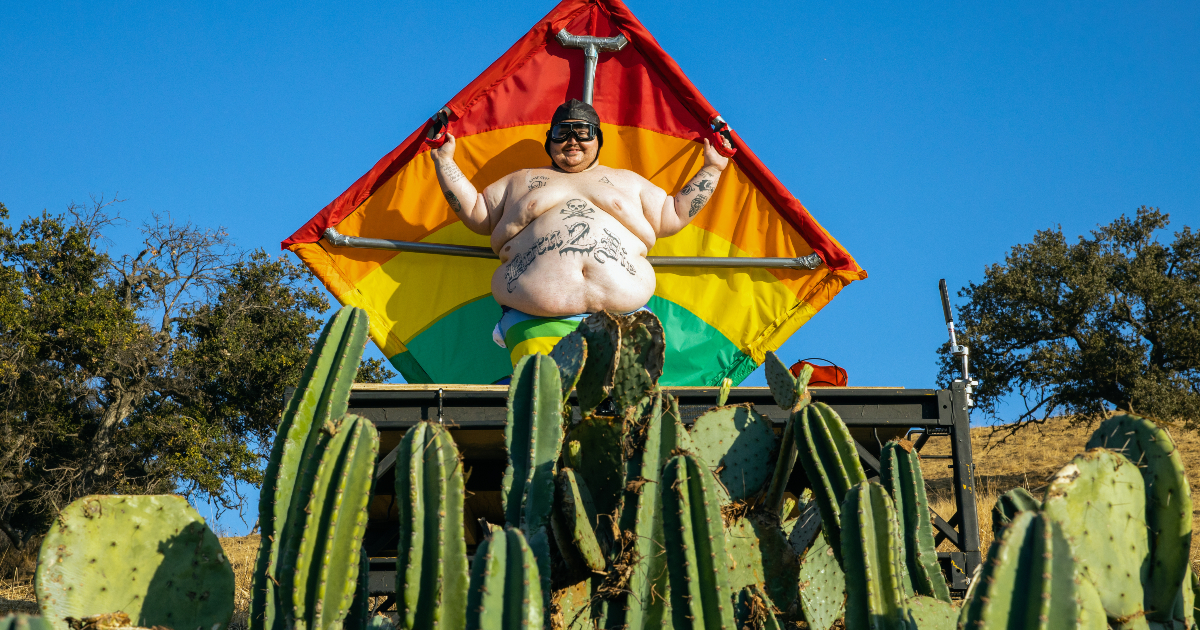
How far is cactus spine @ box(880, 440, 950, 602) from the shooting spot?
281 cm

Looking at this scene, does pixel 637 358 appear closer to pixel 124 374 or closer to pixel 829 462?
pixel 829 462

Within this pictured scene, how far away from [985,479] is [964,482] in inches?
363

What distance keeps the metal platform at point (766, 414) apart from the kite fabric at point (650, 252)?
1.30 m

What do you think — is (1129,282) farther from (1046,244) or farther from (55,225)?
(55,225)

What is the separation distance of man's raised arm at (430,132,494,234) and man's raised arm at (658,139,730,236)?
1110 mm

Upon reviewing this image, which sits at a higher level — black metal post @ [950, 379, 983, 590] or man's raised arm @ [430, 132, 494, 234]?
man's raised arm @ [430, 132, 494, 234]

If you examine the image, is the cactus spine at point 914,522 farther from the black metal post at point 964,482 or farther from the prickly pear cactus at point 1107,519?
the black metal post at point 964,482

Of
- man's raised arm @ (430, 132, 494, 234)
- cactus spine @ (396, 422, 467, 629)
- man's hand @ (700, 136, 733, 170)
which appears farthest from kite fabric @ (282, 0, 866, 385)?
cactus spine @ (396, 422, 467, 629)

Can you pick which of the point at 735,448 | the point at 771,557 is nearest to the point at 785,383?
the point at 735,448

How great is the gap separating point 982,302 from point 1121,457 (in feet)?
48.6

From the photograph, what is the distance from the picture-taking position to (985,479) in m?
13.0

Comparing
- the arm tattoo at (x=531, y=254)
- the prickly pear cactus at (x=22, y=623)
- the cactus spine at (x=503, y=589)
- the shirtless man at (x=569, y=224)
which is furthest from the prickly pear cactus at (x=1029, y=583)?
the arm tattoo at (x=531, y=254)

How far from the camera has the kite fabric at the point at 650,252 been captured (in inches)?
243

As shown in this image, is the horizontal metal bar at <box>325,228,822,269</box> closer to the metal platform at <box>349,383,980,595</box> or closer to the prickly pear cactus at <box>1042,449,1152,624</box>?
the metal platform at <box>349,383,980,595</box>
